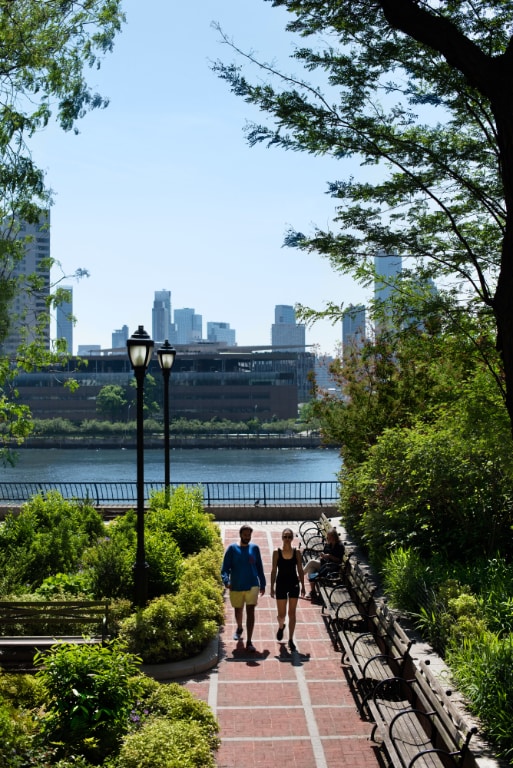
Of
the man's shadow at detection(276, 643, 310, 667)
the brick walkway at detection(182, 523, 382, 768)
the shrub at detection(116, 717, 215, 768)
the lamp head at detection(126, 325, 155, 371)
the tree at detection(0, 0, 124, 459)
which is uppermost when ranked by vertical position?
the tree at detection(0, 0, 124, 459)

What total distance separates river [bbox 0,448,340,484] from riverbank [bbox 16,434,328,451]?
1909 mm

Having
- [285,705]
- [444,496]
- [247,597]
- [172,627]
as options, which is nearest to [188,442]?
[444,496]

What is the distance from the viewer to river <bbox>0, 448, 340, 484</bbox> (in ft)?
181

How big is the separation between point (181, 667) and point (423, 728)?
300 cm

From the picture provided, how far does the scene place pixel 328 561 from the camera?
12508 mm

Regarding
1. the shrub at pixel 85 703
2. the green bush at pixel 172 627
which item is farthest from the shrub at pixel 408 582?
the shrub at pixel 85 703

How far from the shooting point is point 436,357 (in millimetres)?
12352

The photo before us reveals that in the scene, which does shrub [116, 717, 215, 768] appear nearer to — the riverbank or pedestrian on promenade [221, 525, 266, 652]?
pedestrian on promenade [221, 525, 266, 652]

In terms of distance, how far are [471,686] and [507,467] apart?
13.9 ft

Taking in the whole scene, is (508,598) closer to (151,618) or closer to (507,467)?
(507,467)

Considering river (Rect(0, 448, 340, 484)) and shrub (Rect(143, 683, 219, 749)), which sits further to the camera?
river (Rect(0, 448, 340, 484))

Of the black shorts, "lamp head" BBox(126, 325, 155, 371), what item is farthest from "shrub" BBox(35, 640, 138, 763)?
"lamp head" BBox(126, 325, 155, 371)

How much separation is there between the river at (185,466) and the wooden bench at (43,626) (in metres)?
37.1

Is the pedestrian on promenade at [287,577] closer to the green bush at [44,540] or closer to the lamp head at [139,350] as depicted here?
the lamp head at [139,350]
